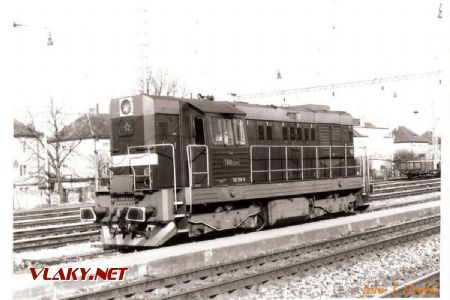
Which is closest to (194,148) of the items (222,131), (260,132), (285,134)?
(222,131)

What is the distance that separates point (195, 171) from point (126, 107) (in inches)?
91.8

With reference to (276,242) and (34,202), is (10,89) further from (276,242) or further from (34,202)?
(34,202)

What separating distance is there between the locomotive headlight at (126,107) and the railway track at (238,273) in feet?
15.6

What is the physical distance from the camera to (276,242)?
12.0 m

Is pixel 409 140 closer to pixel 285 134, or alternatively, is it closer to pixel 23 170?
pixel 23 170

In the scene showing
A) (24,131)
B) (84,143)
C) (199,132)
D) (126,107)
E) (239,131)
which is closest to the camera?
(126,107)

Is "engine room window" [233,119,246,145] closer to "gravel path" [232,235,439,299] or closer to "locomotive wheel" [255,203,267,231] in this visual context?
"locomotive wheel" [255,203,267,231]

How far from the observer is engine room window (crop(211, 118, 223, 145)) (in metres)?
12.4

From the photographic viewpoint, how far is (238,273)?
952cm

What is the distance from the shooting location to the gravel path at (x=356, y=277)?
27.3 feet

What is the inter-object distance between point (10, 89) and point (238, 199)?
23.1 ft

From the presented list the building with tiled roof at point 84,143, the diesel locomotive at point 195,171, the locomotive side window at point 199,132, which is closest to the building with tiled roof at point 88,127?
the building with tiled roof at point 84,143

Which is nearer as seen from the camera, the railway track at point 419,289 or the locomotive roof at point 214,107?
the railway track at point 419,289

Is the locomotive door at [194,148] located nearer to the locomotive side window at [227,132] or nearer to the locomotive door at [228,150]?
the locomotive door at [228,150]
